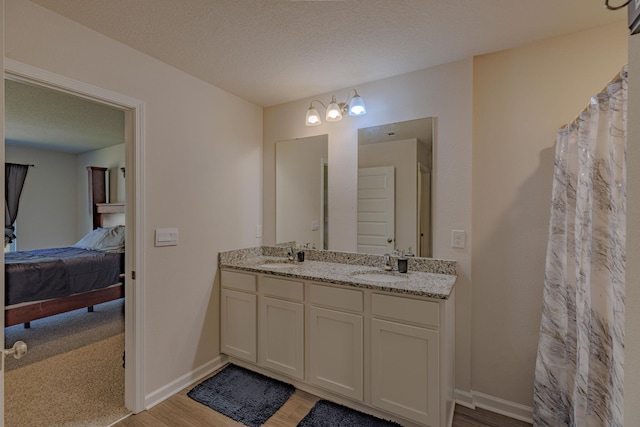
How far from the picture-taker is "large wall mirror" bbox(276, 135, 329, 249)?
8.82 feet

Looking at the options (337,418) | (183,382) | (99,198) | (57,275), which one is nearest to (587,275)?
(337,418)

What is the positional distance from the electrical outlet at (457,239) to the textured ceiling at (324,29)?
1.22m

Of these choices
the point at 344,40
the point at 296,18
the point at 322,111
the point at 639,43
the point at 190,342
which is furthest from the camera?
the point at 322,111

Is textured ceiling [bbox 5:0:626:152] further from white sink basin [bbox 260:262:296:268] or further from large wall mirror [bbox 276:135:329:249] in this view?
white sink basin [bbox 260:262:296:268]

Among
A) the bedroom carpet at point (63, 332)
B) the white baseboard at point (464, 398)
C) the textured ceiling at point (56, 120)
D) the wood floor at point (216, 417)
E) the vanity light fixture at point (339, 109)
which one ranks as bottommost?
the bedroom carpet at point (63, 332)

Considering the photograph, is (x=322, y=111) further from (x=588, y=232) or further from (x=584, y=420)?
(x=584, y=420)

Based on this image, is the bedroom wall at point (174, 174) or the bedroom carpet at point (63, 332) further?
the bedroom carpet at point (63, 332)

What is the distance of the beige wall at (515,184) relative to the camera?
1.78 meters

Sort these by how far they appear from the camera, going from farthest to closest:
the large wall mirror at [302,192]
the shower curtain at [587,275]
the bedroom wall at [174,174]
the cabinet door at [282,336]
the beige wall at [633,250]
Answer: the large wall mirror at [302,192] < the cabinet door at [282,336] < the bedroom wall at [174,174] < the shower curtain at [587,275] < the beige wall at [633,250]

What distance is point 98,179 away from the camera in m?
5.03

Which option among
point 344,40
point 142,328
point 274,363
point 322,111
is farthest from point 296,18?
point 274,363

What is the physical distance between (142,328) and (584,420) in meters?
2.45

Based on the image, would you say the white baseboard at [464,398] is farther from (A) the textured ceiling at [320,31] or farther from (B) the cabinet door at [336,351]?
(A) the textured ceiling at [320,31]

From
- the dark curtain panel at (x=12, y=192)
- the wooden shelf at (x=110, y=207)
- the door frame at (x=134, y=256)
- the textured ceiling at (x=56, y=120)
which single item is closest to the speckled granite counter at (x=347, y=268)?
the door frame at (x=134, y=256)
